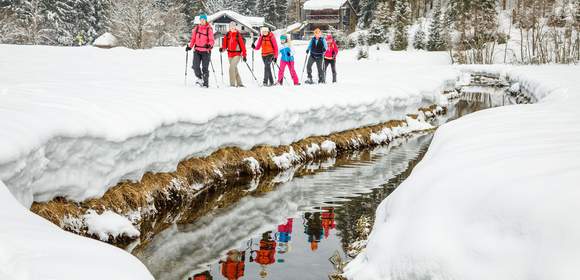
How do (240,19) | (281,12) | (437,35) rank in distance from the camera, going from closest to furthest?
1. (437,35)
2. (240,19)
3. (281,12)

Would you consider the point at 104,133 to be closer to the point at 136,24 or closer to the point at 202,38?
the point at 202,38

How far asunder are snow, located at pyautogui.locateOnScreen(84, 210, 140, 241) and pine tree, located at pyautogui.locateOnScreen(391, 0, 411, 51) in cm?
5596

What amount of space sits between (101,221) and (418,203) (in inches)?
169

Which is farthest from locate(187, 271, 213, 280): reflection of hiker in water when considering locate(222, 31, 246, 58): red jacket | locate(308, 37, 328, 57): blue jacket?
locate(308, 37, 328, 57): blue jacket

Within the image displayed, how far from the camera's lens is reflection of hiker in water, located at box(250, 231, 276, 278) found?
7.23m

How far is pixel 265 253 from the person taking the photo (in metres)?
7.70

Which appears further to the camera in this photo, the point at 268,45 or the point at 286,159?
the point at 268,45

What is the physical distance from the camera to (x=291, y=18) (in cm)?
10125

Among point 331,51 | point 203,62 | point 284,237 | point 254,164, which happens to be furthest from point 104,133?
point 331,51

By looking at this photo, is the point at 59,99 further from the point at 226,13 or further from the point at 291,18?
the point at 291,18

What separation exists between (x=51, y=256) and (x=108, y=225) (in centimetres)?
434

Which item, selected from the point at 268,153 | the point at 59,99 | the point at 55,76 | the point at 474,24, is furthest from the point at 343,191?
the point at 474,24

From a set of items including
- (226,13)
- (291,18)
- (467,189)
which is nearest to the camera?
(467,189)

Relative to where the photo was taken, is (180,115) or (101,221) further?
(180,115)
